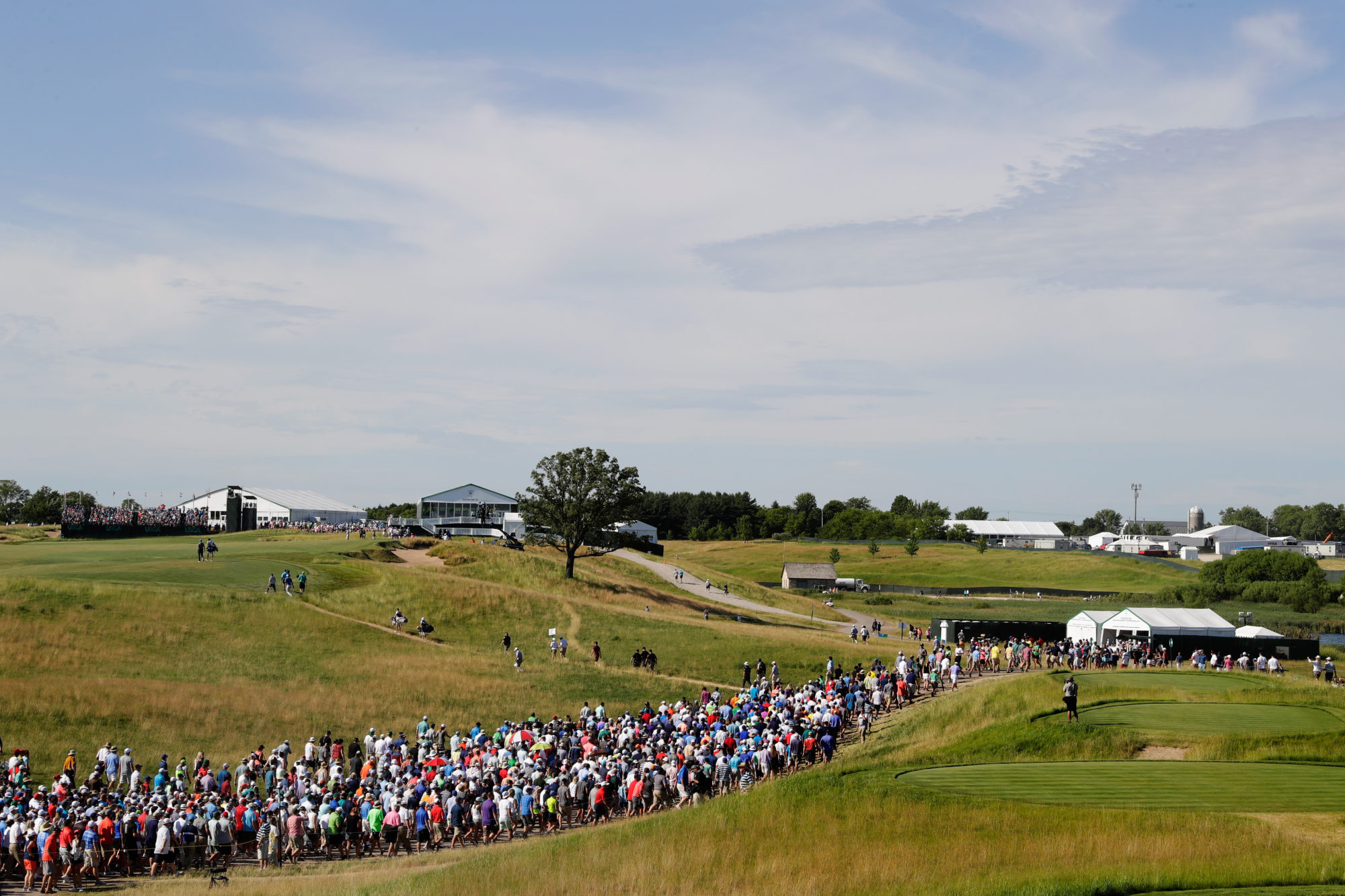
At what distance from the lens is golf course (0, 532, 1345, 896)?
20.0 m

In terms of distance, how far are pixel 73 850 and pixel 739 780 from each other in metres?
15.6

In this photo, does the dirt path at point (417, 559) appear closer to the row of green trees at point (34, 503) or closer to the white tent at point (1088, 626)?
the white tent at point (1088, 626)

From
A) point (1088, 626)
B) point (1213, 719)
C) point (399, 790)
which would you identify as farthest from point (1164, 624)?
point (399, 790)

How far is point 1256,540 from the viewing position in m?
194

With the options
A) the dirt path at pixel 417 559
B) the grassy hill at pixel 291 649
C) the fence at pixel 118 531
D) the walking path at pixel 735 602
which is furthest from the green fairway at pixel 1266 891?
the fence at pixel 118 531

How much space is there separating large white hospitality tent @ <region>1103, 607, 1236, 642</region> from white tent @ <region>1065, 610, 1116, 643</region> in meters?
0.45

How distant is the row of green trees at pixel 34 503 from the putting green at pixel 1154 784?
151471 millimetres

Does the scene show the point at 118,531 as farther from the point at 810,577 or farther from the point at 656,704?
the point at 810,577

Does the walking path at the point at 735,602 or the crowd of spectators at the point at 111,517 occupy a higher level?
the crowd of spectators at the point at 111,517

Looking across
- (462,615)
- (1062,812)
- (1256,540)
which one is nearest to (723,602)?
(462,615)

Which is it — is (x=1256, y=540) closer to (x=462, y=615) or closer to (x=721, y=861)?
(x=462, y=615)

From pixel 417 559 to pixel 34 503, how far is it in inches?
4263

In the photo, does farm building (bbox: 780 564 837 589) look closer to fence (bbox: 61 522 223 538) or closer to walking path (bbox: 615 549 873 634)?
walking path (bbox: 615 549 873 634)

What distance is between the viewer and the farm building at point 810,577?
11331 cm
